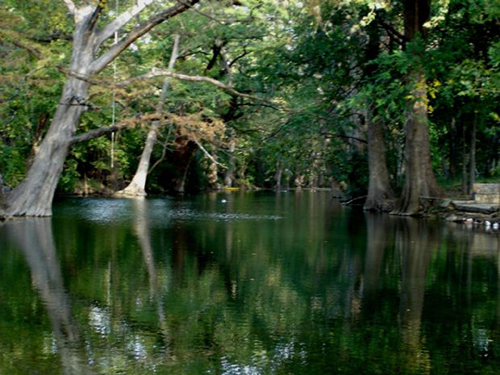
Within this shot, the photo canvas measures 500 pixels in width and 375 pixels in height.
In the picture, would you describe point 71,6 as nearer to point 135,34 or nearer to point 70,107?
point 135,34

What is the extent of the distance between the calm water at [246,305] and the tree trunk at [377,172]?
1165 cm

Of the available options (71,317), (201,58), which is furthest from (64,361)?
(201,58)

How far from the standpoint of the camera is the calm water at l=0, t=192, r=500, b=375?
21.2 ft

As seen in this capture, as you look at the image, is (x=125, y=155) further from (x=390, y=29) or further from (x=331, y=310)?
(x=331, y=310)

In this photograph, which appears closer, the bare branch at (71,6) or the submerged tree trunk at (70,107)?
the submerged tree trunk at (70,107)

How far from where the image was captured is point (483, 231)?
20406mm

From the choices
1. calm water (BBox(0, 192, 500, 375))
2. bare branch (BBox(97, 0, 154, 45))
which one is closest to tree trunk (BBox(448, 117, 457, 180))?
bare branch (BBox(97, 0, 154, 45))

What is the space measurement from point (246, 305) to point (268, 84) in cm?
2402

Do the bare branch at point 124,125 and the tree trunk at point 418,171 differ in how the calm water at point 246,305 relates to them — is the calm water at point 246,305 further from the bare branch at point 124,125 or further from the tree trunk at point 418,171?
the tree trunk at point 418,171

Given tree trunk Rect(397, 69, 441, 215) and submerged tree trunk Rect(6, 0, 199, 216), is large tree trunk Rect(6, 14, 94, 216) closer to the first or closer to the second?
submerged tree trunk Rect(6, 0, 199, 216)

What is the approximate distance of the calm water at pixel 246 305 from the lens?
647 cm

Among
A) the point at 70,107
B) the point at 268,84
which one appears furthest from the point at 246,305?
the point at 268,84

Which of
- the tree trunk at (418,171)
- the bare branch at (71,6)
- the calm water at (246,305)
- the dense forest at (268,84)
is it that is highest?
the bare branch at (71,6)

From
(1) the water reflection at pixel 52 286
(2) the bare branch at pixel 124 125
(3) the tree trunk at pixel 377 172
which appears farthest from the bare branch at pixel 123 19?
(3) the tree trunk at pixel 377 172
